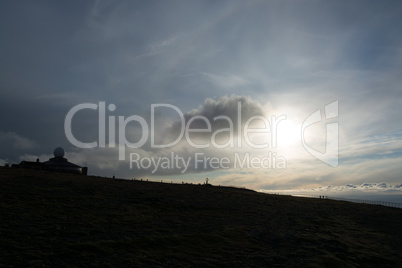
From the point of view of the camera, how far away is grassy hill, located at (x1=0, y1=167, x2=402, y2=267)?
1584 centimetres

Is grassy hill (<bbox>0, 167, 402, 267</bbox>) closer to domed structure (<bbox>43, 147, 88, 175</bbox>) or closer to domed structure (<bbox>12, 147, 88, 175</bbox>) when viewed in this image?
domed structure (<bbox>12, 147, 88, 175</bbox>)

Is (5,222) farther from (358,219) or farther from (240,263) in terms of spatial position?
(358,219)

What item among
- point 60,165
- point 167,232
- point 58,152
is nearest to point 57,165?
point 60,165

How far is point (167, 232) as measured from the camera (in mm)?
21594

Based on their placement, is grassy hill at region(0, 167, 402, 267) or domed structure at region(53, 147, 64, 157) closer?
grassy hill at region(0, 167, 402, 267)

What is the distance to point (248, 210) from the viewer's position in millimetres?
34656

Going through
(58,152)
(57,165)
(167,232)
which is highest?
(58,152)

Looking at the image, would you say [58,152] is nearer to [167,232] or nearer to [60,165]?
[60,165]

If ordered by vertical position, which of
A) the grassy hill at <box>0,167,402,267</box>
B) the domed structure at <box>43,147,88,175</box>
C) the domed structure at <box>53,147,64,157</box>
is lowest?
the grassy hill at <box>0,167,402,267</box>

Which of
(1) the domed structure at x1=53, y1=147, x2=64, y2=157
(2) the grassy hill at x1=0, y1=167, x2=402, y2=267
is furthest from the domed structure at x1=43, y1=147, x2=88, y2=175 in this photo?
(2) the grassy hill at x1=0, y1=167, x2=402, y2=267

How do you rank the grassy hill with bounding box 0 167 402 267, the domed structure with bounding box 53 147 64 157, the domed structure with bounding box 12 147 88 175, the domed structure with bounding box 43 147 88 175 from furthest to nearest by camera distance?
the domed structure with bounding box 53 147 64 157
the domed structure with bounding box 43 147 88 175
the domed structure with bounding box 12 147 88 175
the grassy hill with bounding box 0 167 402 267

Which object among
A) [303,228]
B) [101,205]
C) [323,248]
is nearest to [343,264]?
[323,248]

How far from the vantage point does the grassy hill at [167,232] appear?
15.8m

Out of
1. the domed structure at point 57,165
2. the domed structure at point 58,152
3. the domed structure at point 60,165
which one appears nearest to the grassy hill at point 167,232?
the domed structure at point 57,165
